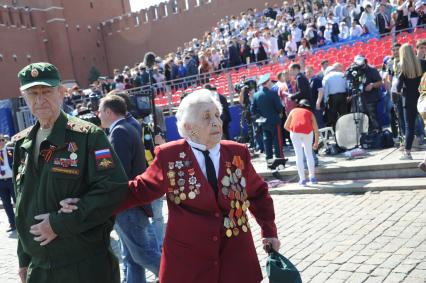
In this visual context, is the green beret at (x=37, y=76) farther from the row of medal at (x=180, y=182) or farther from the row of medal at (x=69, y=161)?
the row of medal at (x=180, y=182)

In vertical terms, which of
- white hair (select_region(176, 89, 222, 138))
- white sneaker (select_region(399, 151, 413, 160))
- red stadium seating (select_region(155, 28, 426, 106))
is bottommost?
white sneaker (select_region(399, 151, 413, 160))

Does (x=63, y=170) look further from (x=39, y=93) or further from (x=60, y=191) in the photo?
(x=39, y=93)

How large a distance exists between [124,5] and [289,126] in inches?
1743

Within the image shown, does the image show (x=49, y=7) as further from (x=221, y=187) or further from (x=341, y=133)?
(x=221, y=187)

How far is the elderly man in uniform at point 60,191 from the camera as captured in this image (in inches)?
91.4

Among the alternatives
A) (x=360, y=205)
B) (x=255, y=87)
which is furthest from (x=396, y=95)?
(x=255, y=87)

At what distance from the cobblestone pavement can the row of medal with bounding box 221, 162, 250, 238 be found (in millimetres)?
1865

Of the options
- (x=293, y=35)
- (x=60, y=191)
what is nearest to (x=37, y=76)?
(x=60, y=191)

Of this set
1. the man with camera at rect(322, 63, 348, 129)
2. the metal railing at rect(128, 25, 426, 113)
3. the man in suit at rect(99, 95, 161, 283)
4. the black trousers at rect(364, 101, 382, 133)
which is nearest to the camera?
the man in suit at rect(99, 95, 161, 283)

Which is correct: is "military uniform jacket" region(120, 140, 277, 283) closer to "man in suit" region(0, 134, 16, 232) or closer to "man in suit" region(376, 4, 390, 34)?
"man in suit" region(0, 134, 16, 232)

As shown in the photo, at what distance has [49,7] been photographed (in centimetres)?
4066

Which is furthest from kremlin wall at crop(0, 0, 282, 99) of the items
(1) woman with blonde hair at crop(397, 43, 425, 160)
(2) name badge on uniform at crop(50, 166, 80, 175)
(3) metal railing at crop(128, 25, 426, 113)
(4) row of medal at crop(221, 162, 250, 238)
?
(2) name badge on uniform at crop(50, 166, 80, 175)

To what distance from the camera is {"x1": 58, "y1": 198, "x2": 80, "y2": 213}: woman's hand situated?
2.28 m

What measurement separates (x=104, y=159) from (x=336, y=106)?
8.66 m
